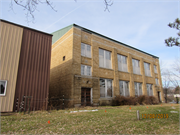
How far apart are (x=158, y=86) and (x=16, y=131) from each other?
101ft

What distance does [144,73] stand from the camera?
1046 inches

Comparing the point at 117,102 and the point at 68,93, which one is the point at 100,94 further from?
the point at 68,93

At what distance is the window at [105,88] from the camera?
60.1 feet

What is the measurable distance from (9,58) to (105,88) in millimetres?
12357

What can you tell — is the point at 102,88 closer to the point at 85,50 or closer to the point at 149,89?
the point at 85,50

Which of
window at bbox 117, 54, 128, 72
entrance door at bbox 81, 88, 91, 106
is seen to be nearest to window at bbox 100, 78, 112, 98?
entrance door at bbox 81, 88, 91, 106

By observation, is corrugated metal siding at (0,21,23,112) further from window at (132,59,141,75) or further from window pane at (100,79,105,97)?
window at (132,59,141,75)

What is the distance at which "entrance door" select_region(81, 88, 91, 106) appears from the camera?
52.1 ft

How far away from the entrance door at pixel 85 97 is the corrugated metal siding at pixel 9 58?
304 inches

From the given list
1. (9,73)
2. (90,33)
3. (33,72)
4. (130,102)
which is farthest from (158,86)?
(9,73)

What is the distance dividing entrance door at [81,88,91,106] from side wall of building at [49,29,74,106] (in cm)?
164

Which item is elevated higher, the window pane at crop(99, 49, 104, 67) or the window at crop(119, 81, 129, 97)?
the window pane at crop(99, 49, 104, 67)

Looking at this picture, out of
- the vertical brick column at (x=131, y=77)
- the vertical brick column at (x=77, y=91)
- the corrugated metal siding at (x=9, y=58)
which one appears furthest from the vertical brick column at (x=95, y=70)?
the corrugated metal siding at (x=9, y=58)

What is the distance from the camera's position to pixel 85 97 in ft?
53.4
